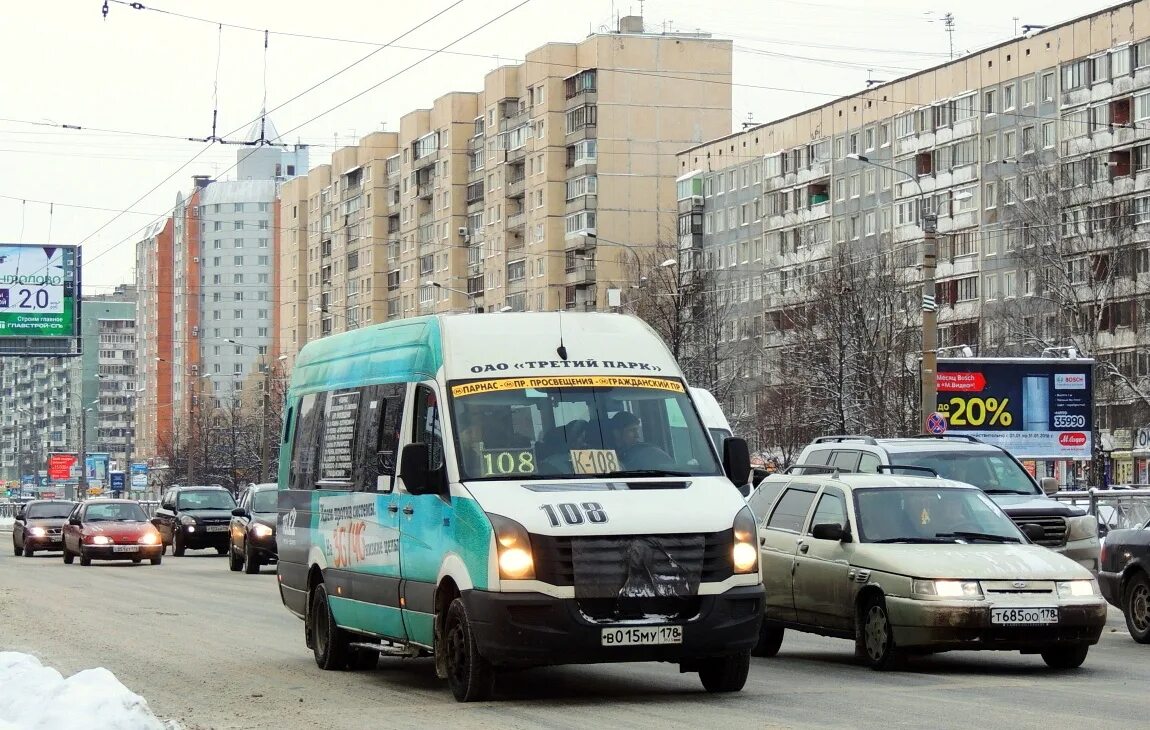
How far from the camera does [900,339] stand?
73.0 m

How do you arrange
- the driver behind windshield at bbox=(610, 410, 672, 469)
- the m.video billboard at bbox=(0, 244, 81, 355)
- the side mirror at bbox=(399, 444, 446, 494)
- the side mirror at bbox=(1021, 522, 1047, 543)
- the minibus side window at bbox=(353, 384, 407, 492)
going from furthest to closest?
the m.video billboard at bbox=(0, 244, 81, 355), the side mirror at bbox=(1021, 522, 1047, 543), the minibus side window at bbox=(353, 384, 407, 492), the driver behind windshield at bbox=(610, 410, 672, 469), the side mirror at bbox=(399, 444, 446, 494)

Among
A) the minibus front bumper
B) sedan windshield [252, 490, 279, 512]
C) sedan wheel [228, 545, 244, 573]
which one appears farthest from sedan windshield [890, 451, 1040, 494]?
sedan windshield [252, 490, 279, 512]

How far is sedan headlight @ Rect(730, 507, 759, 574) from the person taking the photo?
1217 cm

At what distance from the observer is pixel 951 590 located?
14305 mm

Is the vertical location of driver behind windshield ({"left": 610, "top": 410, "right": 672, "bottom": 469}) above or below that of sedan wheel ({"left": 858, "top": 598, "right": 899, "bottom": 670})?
above

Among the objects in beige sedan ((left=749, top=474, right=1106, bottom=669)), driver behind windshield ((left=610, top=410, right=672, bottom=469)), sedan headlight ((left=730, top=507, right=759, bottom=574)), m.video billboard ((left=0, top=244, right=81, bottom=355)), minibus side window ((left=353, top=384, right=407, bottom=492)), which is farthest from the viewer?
m.video billboard ((left=0, top=244, right=81, bottom=355))

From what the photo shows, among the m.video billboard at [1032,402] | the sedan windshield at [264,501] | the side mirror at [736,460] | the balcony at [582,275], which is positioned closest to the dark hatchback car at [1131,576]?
the side mirror at [736,460]

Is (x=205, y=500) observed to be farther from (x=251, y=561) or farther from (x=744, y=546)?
(x=744, y=546)

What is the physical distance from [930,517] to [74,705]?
7623mm

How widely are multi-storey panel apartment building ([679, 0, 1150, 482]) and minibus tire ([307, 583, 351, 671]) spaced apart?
49298 millimetres

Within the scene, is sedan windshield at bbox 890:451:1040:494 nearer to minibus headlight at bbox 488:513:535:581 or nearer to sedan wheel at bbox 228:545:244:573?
minibus headlight at bbox 488:513:535:581

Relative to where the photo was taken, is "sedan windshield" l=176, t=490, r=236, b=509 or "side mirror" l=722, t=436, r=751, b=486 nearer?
"side mirror" l=722, t=436, r=751, b=486

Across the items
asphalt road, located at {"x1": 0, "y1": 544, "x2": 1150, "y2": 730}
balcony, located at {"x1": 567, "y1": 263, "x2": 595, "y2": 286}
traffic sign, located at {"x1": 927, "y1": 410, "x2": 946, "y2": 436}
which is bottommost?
asphalt road, located at {"x1": 0, "y1": 544, "x2": 1150, "y2": 730}

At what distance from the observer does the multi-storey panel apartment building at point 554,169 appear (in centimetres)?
10619
